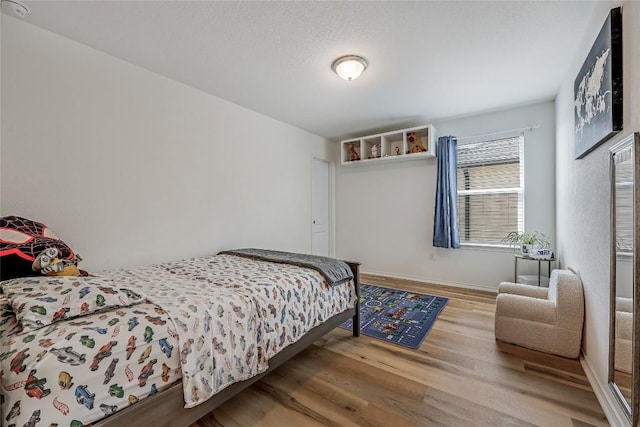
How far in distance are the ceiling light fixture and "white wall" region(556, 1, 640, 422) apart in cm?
345

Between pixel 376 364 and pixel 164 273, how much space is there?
1788 millimetres

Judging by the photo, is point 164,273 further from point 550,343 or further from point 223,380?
point 550,343

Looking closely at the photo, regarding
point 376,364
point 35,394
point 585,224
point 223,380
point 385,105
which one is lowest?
point 376,364

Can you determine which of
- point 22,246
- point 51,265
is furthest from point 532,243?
point 22,246

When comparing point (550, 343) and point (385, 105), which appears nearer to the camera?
point (550, 343)

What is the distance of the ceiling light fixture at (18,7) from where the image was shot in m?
1.74

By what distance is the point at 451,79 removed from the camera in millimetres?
2805

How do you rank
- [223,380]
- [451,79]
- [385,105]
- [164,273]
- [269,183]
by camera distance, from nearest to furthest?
[223,380]
[164,273]
[451,79]
[385,105]
[269,183]

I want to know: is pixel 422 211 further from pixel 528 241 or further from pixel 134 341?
pixel 134 341

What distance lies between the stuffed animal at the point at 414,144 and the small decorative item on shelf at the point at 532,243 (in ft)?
5.51

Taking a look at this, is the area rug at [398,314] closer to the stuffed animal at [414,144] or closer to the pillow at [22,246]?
the stuffed animal at [414,144]

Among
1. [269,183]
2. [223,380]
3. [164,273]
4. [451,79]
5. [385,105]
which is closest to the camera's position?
[223,380]

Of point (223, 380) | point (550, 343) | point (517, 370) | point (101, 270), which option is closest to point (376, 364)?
point (517, 370)

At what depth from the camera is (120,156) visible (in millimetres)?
2412
